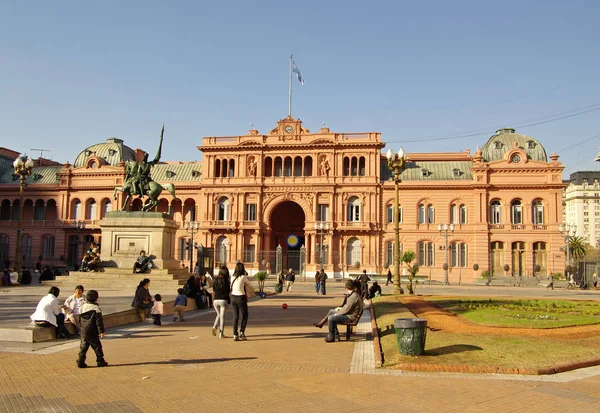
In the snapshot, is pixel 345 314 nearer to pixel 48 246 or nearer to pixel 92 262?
pixel 92 262

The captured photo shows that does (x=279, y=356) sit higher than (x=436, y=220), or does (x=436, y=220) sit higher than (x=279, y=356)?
(x=436, y=220)

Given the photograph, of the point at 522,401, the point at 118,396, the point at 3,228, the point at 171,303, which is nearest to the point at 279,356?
the point at 118,396

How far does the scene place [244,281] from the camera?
14.7 m

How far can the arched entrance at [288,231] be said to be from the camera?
6719 cm

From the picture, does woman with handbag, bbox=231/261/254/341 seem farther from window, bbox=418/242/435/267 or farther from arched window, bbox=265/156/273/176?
arched window, bbox=265/156/273/176

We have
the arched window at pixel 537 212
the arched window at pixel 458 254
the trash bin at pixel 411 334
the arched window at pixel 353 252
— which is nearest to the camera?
the trash bin at pixel 411 334

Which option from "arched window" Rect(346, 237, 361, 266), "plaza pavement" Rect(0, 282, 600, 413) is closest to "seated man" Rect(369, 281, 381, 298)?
"plaza pavement" Rect(0, 282, 600, 413)

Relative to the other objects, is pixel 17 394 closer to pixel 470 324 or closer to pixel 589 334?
pixel 470 324

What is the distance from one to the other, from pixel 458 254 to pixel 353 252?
12.0 metres

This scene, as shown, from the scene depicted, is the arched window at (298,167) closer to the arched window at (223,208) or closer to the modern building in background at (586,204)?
the arched window at (223,208)

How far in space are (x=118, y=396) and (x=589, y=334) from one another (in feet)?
42.0

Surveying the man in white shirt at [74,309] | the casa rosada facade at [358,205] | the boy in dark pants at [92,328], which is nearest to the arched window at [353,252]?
the casa rosada facade at [358,205]

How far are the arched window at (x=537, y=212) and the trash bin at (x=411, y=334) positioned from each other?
5564 centimetres

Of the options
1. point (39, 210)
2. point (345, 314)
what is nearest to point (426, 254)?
point (345, 314)
